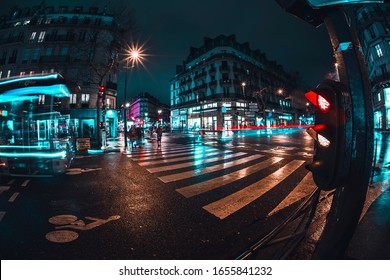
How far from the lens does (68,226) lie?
322 cm

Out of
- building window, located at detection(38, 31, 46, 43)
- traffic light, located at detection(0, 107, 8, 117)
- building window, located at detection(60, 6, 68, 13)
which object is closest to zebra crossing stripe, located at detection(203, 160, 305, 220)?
traffic light, located at detection(0, 107, 8, 117)

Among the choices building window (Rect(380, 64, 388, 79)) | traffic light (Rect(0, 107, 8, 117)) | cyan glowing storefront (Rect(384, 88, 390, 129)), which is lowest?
traffic light (Rect(0, 107, 8, 117))

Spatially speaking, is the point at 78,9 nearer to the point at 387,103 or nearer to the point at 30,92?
the point at 30,92

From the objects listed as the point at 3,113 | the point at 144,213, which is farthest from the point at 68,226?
the point at 3,113

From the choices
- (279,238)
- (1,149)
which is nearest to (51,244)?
(279,238)

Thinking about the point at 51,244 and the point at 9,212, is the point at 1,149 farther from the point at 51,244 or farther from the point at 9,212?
the point at 51,244

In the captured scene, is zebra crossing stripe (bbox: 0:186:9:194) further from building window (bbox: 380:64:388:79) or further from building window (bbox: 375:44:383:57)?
building window (bbox: 375:44:383:57)

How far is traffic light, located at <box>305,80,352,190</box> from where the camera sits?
1598 millimetres

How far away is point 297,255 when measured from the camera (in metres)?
2.26

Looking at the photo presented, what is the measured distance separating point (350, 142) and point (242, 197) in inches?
130

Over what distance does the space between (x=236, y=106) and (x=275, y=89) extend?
24200 millimetres
